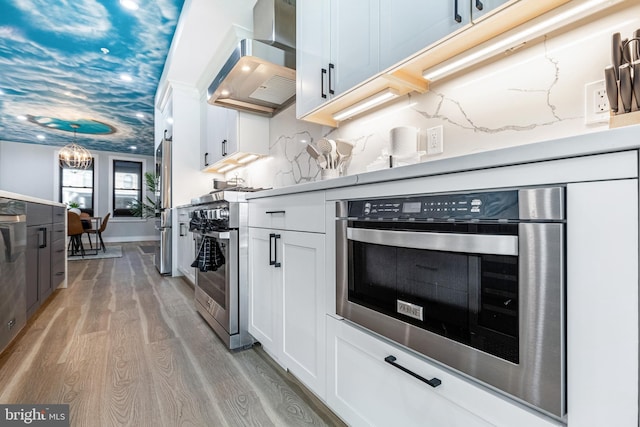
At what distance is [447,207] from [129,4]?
383cm

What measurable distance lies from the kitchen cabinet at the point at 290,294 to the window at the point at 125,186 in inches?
333

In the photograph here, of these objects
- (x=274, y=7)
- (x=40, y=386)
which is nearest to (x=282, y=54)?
(x=274, y=7)

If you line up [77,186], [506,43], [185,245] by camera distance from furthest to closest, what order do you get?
[77,186] < [185,245] < [506,43]

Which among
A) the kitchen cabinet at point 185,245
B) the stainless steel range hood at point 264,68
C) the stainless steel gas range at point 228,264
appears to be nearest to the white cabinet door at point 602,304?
the stainless steel gas range at point 228,264

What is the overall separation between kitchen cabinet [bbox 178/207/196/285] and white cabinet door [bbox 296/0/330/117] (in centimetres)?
228

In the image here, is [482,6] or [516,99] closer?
[482,6]

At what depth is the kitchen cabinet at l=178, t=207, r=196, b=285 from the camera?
3.50 meters

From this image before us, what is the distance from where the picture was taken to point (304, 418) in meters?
1.26

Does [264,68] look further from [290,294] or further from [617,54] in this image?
[617,54]

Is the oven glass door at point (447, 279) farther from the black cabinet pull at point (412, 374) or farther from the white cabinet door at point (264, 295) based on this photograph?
the white cabinet door at point (264, 295)

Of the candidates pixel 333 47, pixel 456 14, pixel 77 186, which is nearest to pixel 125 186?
pixel 77 186

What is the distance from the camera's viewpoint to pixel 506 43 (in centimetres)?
109

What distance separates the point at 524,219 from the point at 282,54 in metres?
2.01

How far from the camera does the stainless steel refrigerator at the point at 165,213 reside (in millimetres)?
4152
